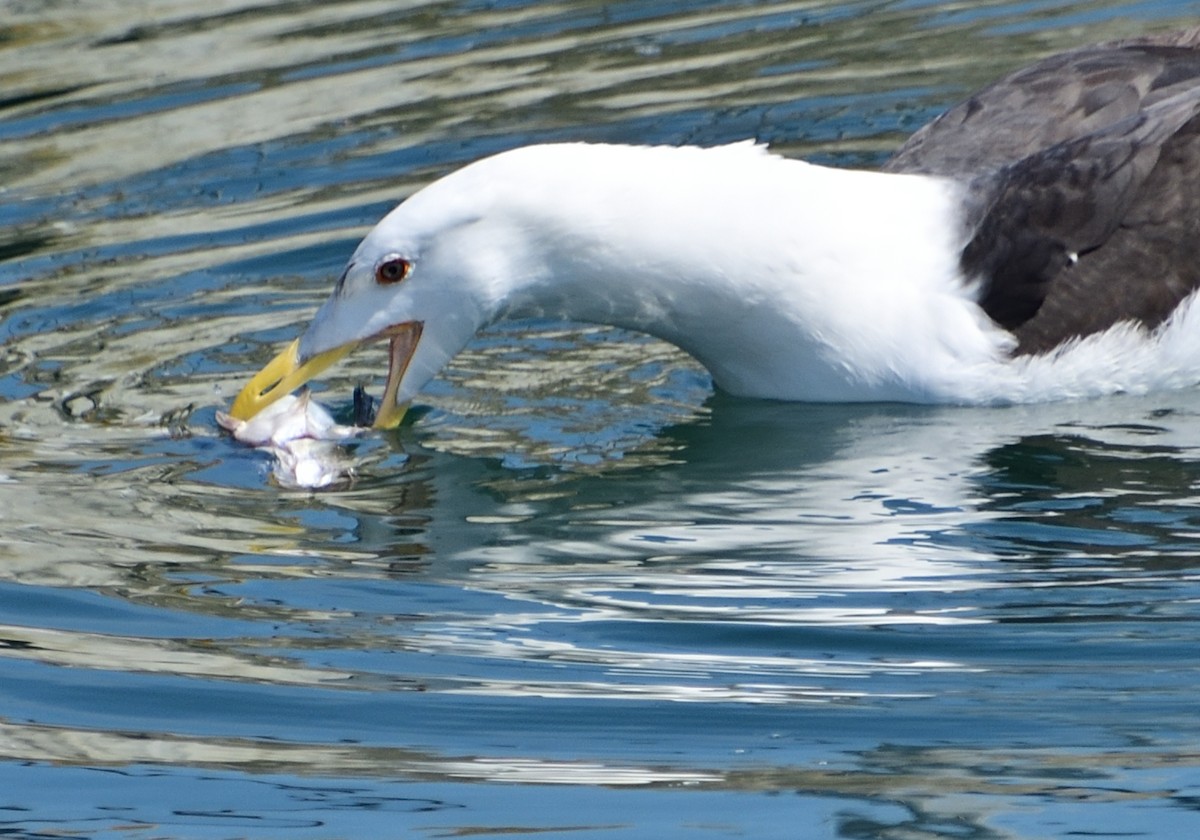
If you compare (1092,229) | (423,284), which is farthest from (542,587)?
(1092,229)

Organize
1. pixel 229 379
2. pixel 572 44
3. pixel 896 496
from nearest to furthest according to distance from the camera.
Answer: pixel 896 496, pixel 229 379, pixel 572 44

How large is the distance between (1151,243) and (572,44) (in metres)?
4.91

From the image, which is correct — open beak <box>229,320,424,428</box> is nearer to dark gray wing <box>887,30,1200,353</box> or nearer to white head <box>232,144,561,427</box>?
white head <box>232,144,561,427</box>

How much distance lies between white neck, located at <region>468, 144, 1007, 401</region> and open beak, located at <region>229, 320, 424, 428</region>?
0.27m

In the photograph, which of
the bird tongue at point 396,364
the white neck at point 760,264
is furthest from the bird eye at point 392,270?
the white neck at point 760,264

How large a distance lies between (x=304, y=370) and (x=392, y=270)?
41 centimetres

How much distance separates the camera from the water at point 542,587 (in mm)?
3912

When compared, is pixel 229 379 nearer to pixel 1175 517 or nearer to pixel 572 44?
pixel 1175 517

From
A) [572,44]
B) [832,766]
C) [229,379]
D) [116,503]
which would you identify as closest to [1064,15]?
[572,44]

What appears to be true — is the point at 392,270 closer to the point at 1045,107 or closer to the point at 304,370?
the point at 304,370

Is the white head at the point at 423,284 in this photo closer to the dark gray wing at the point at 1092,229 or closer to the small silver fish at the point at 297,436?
the small silver fish at the point at 297,436

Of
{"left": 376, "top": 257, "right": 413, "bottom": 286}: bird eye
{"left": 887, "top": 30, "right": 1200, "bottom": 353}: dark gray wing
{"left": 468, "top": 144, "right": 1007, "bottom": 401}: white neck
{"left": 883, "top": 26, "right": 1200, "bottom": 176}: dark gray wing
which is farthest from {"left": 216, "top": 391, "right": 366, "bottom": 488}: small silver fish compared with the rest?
{"left": 883, "top": 26, "right": 1200, "bottom": 176}: dark gray wing

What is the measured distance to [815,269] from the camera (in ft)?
19.0

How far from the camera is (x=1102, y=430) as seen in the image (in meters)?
5.80
